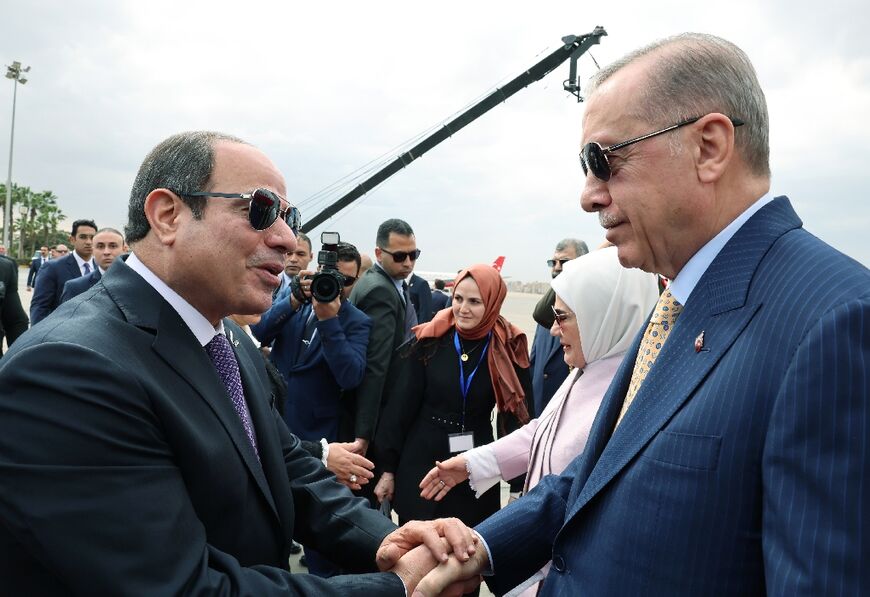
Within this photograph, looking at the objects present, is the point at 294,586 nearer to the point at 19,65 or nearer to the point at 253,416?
the point at 253,416

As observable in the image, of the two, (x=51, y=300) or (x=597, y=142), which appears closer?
(x=597, y=142)

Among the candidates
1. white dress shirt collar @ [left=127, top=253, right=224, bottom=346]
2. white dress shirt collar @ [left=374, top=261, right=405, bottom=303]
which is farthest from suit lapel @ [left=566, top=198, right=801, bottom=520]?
white dress shirt collar @ [left=374, top=261, right=405, bottom=303]

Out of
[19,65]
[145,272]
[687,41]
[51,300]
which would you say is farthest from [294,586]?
[19,65]

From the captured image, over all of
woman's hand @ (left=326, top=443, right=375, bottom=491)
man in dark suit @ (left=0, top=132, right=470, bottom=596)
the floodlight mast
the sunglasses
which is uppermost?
the floodlight mast

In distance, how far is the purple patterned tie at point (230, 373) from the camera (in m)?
1.82

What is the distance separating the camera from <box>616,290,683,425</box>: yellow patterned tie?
1623 millimetres

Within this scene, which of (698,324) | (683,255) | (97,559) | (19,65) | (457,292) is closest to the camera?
(97,559)

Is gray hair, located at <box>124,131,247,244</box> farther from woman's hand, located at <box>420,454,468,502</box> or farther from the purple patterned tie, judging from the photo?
woman's hand, located at <box>420,454,468,502</box>

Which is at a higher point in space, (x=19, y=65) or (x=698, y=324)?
(x=19, y=65)

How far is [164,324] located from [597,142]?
118 centimetres

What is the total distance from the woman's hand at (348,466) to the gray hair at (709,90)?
6.84ft

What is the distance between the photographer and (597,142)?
1535mm

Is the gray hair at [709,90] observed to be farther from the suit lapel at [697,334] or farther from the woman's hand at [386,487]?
the woman's hand at [386,487]

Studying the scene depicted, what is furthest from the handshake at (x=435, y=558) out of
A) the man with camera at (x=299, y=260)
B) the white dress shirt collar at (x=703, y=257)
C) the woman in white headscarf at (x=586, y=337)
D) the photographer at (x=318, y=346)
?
the man with camera at (x=299, y=260)
